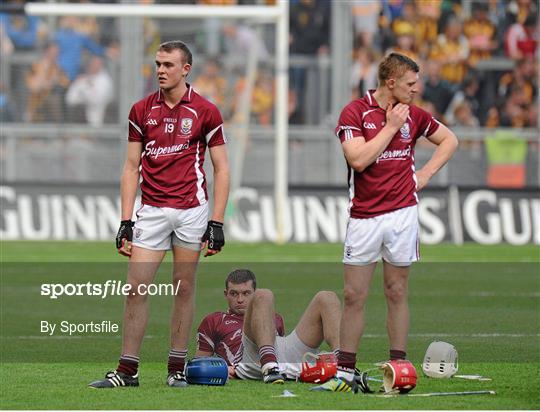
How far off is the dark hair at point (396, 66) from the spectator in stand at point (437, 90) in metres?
17.7

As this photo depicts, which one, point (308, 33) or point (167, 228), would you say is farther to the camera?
point (308, 33)

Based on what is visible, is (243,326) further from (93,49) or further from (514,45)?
(514,45)

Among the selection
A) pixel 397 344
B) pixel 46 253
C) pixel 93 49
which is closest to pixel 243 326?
pixel 397 344

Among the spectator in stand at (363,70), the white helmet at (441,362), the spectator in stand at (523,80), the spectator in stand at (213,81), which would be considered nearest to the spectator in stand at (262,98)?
the spectator in stand at (213,81)

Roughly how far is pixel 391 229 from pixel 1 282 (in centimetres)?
900

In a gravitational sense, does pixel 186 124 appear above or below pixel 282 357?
above

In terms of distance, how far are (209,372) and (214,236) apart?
0.86 m

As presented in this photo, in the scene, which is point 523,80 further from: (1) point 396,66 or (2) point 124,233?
(2) point 124,233

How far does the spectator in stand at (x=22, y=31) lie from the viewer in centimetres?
2484

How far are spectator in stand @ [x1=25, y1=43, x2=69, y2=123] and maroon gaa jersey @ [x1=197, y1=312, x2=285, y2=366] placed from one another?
15.8 metres

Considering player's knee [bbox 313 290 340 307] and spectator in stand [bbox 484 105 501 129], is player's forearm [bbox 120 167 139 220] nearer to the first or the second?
player's knee [bbox 313 290 340 307]

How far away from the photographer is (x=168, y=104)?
28.5 feet

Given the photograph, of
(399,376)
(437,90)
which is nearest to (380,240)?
(399,376)

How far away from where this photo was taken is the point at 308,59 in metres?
25.2
